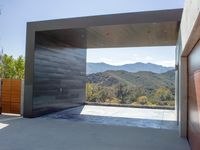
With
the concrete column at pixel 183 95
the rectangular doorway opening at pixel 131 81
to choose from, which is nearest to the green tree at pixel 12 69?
the rectangular doorway opening at pixel 131 81

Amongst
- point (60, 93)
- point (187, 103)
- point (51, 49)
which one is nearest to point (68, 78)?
point (60, 93)

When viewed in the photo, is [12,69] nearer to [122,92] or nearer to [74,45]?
[74,45]

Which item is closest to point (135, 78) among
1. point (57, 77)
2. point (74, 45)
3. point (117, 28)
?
point (74, 45)

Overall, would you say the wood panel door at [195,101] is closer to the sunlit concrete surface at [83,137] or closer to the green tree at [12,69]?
the sunlit concrete surface at [83,137]

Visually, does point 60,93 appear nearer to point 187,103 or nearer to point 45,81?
point 45,81

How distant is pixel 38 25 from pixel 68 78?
342 cm

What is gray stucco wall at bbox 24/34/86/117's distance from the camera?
8.43 m

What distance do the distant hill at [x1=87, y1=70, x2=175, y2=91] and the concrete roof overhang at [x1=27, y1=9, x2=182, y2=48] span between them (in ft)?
22.0

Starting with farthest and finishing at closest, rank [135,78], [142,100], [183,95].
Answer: [135,78]
[142,100]
[183,95]

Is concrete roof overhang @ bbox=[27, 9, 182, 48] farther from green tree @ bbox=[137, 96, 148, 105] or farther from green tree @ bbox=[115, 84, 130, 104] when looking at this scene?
green tree @ bbox=[115, 84, 130, 104]

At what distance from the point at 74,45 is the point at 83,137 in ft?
20.0

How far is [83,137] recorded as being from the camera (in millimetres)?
5617

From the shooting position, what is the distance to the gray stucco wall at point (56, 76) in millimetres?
8430

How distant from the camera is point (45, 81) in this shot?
8.90 metres
